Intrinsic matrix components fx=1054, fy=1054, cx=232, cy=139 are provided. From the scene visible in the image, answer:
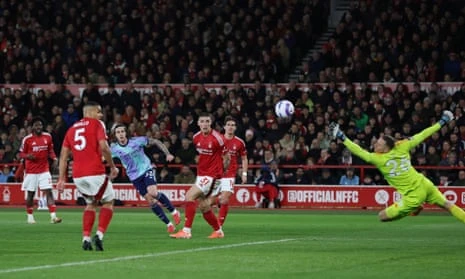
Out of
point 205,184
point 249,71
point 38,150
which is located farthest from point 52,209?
point 249,71

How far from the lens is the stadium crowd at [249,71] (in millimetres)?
31234

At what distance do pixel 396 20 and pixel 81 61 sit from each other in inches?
439

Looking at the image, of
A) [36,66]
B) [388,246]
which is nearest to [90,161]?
[388,246]

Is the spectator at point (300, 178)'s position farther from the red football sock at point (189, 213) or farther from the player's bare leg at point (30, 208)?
the red football sock at point (189, 213)

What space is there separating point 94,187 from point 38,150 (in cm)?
1027

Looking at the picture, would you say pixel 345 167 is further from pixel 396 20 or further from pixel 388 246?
pixel 388 246

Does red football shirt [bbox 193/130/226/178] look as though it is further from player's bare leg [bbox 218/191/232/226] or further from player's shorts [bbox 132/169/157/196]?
player's shorts [bbox 132/169/157/196]

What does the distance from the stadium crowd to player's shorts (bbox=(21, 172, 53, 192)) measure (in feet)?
22.8

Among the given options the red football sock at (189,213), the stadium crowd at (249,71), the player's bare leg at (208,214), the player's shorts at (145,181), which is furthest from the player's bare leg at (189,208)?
the stadium crowd at (249,71)

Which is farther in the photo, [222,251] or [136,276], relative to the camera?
[222,251]

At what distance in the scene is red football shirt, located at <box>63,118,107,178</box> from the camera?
15.5m

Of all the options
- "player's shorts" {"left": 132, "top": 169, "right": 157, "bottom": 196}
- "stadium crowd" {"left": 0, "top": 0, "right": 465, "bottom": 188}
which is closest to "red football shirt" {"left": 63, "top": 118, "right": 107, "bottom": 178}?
"player's shorts" {"left": 132, "top": 169, "right": 157, "bottom": 196}

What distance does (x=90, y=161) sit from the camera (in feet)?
50.9

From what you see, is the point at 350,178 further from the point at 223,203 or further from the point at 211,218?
the point at 211,218
